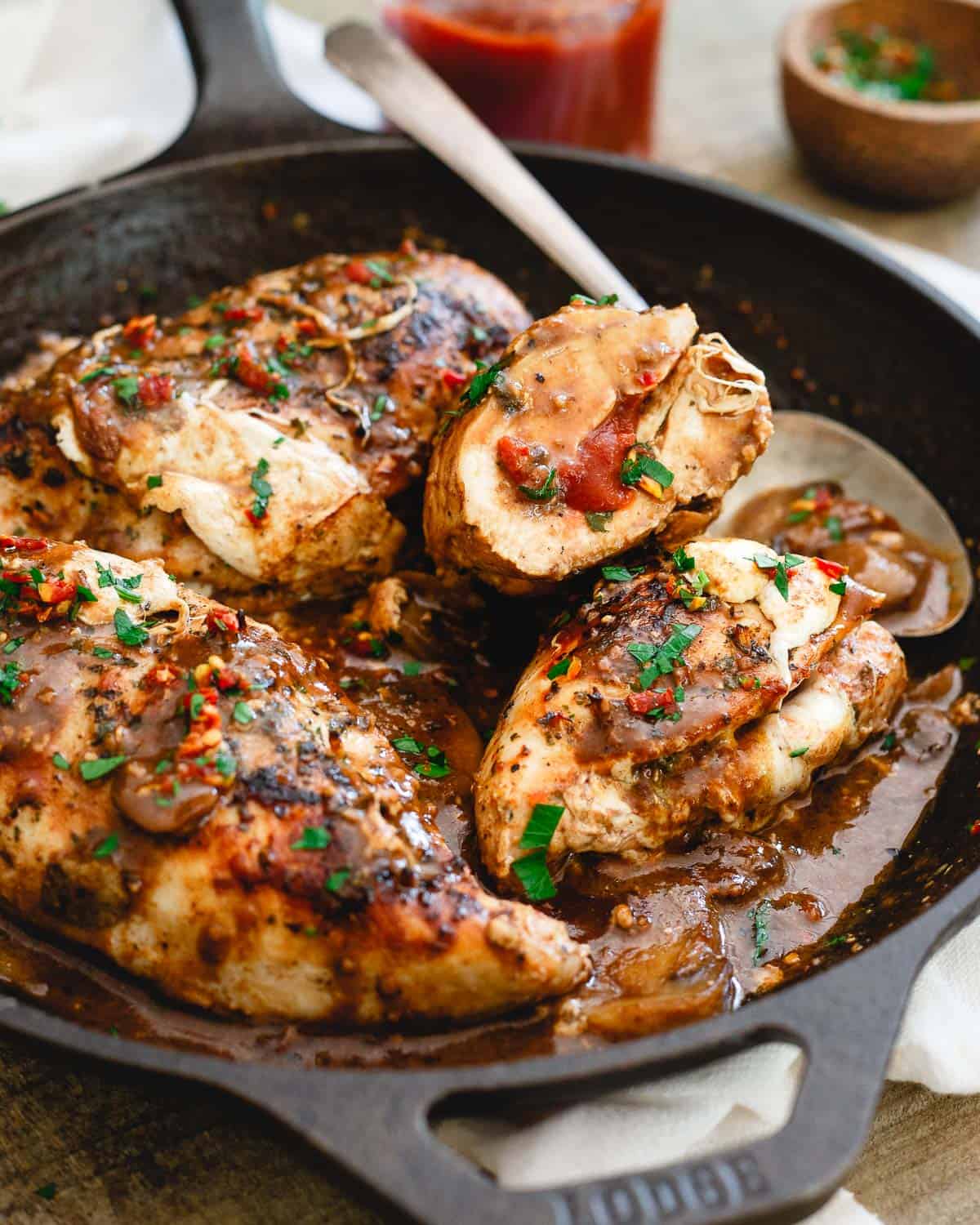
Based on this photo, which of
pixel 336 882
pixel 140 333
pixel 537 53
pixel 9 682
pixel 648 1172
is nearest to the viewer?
pixel 648 1172

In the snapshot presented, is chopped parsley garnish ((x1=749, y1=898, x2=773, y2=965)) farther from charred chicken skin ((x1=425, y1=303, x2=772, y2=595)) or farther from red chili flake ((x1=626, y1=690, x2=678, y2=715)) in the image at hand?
charred chicken skin ((x1=425, y1=303, x2=772, y2=595))

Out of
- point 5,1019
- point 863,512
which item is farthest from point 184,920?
point 863,512


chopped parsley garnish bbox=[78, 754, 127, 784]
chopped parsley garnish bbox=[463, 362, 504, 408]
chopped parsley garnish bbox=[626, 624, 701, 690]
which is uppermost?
chopped parsley garnish bbox=[463, 362, 504, 408]

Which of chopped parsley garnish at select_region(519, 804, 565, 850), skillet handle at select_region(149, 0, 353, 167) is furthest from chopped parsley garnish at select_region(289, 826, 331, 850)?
skillet handle at select_region(149, 0, 353, 167)

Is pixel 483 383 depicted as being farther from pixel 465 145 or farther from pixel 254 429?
pixel 465 145

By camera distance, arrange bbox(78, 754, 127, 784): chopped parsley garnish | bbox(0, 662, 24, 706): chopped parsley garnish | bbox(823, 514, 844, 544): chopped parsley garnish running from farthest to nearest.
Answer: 1. bbox(823, 514, 844, 544): chopped parsley garnish
2. bbox(0, 662, 24, 706): chopped parsley garnish
3. bbox(78, 754, 127, 784): chopped parsley garnish

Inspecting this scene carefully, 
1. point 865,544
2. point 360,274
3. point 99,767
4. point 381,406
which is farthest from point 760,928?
point 360,274

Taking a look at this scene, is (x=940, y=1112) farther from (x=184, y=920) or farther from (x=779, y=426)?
(x=779, y=426)
